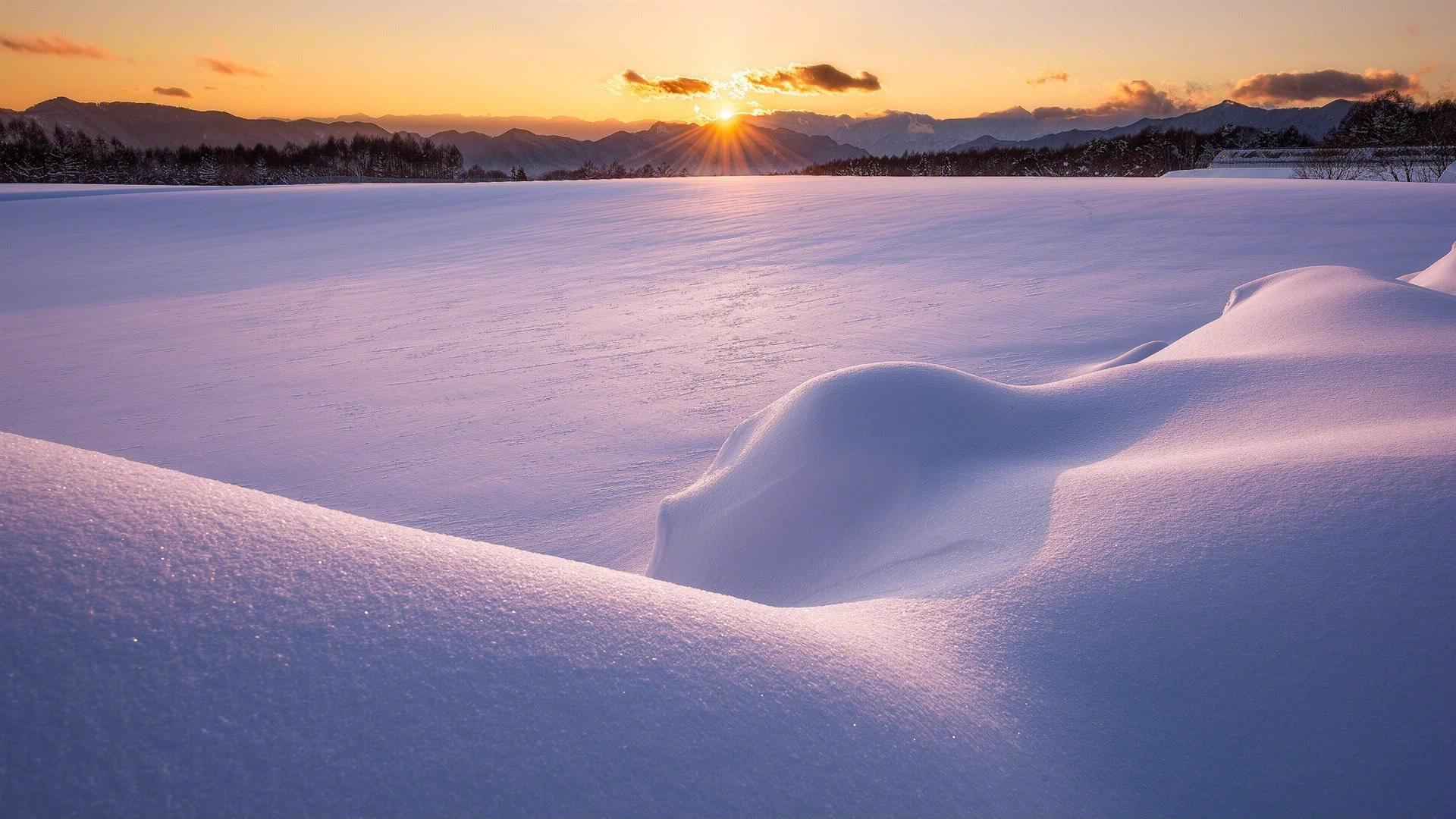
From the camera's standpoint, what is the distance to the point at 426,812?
77 centimetres

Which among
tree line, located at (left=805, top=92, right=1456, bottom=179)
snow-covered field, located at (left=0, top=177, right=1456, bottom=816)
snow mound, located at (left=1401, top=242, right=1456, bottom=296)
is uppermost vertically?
tree line, located at (left=805, top=92, right=1456, bottom=179)

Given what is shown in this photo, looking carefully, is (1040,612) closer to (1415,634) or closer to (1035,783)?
(1035,783)

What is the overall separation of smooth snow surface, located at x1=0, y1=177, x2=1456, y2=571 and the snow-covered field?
6 cm

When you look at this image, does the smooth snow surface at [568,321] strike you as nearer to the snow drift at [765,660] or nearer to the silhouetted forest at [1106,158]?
the snow drift at [765,660]

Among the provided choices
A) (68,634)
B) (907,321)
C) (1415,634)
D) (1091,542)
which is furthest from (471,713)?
(907,321)

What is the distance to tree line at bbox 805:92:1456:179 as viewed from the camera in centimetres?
3019

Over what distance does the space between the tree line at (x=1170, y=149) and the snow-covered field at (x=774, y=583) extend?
28868mm

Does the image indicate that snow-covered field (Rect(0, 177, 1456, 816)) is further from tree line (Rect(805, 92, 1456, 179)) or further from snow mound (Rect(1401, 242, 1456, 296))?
tree line (Rect(805, 92, 1456, 179))

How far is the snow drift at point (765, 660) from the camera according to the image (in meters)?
0.80

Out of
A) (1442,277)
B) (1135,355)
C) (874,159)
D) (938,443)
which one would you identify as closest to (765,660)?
(938,443)

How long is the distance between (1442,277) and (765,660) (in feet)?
17.6

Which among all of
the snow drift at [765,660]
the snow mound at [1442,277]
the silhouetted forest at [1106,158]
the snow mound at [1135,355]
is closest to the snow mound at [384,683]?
the snow drift at [765,660]

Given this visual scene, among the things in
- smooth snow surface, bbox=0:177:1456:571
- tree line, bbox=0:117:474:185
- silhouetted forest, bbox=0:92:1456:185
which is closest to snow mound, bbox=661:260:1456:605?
smooth snow surface, bbox=0:177:1456:571

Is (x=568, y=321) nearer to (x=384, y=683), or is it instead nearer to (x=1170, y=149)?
(x=384, y=683)
